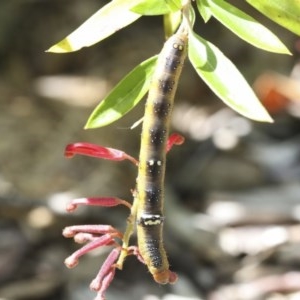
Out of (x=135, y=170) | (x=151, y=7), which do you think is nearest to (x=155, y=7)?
(x=151, y=7)

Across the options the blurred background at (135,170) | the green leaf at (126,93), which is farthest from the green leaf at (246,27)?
the blurred background at (135,170)

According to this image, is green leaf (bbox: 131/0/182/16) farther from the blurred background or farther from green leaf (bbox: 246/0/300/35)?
the blurred background

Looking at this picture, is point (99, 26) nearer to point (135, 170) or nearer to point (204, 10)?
point (204, 10)

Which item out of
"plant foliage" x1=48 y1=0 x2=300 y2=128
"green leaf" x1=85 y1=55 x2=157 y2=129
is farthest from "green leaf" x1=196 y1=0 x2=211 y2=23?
"green leaf" x1=85 y1=55 x2=157 y2=129

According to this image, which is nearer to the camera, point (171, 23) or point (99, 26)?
point (99, 26)

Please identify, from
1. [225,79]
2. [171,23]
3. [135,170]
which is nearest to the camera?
[225,79]

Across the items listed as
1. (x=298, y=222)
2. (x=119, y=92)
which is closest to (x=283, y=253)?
(x=298, y=222)

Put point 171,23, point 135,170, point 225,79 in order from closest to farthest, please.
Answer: point 225,79, point 171,23, point 135,170

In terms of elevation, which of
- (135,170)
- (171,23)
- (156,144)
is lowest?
(135,170)
